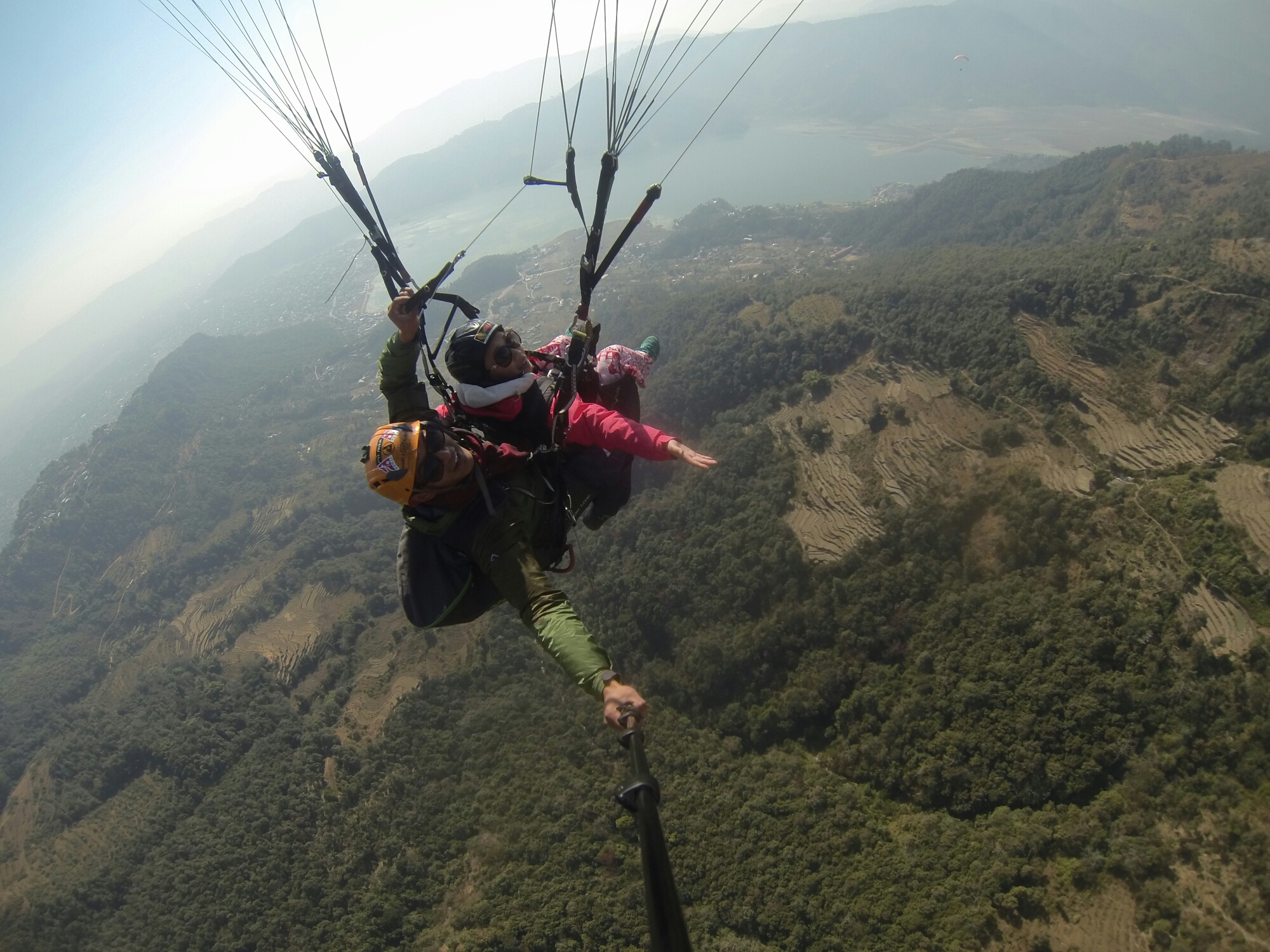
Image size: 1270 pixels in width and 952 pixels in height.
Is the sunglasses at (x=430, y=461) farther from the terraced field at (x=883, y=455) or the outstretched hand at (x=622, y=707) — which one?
the terraced field at (x=883, y=455)

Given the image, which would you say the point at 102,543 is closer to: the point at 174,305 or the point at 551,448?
the point at 551,448

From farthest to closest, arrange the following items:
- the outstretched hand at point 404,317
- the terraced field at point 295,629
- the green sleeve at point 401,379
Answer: the terraced field at point 295,629
the green sleeve at point 401,379
the outstretched hand at point 404,317

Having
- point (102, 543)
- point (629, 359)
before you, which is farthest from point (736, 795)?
point (102, 543)

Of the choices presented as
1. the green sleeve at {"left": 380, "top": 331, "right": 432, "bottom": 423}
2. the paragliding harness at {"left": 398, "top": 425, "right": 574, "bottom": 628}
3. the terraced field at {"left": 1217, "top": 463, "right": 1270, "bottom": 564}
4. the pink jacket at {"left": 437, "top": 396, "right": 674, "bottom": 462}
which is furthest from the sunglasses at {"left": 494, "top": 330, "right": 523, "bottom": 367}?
the terraced field at {"left": 1217, "top": 463, "right": 1270, "bottom": 564}

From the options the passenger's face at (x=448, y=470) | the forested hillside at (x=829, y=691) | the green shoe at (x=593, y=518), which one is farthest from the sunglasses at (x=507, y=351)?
the forested hillside at (x=829, y=691)

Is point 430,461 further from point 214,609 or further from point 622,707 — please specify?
point 214,609

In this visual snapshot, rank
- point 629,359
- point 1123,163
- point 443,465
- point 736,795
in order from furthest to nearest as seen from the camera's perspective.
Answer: point 1123,163
point 736,795
point 629,359
point 443,465
